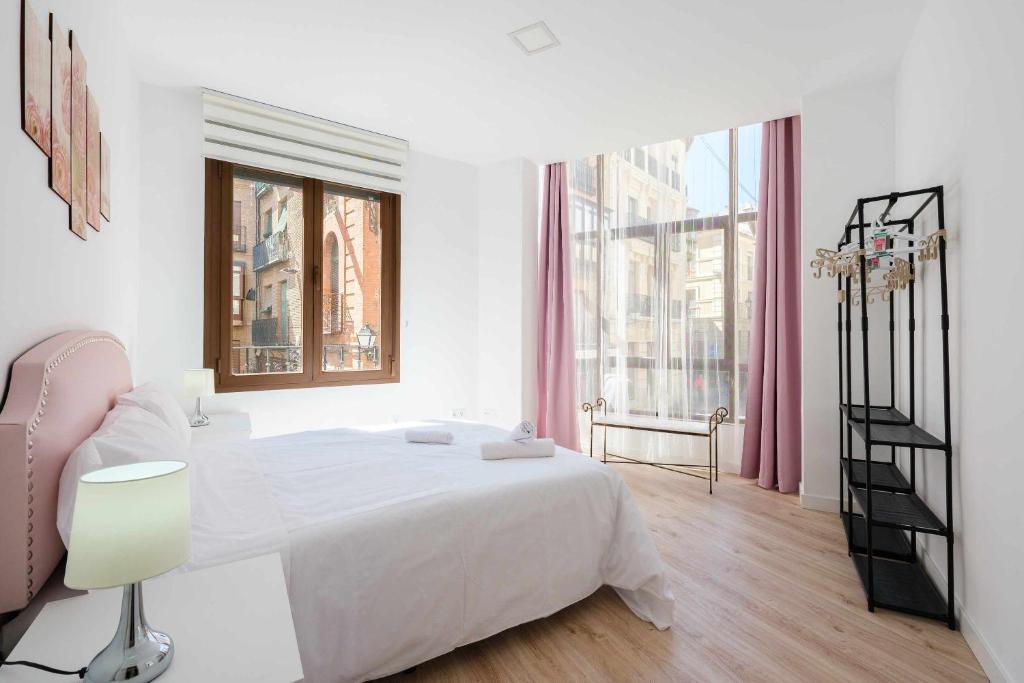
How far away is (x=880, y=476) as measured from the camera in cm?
248

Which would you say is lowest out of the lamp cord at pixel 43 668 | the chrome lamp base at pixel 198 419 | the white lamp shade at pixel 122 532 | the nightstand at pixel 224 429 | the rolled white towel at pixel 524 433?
the lamp cord at pixel 43 668

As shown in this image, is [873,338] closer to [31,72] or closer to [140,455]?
[140,455]

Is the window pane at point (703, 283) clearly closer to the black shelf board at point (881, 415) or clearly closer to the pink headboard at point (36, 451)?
the black shelf board at point (881, 415)

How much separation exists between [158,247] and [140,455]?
2.40 metres

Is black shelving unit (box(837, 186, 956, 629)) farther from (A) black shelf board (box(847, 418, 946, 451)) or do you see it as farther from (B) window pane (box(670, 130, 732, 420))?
(B) window pane (box(670, 130, 732, 420))

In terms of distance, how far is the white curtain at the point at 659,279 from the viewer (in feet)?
13.5

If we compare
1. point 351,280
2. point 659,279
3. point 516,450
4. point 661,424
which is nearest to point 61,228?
point 516,450

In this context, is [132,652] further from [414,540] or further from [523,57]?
[523,57]

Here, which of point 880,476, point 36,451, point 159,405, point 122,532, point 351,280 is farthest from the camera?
point 351,280

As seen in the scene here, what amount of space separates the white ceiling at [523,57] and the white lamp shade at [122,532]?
248 centimetres

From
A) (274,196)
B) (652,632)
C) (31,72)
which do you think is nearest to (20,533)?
(31,72)

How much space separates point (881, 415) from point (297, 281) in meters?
3.88

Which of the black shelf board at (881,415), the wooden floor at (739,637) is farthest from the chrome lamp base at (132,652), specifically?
the black shelf board at (881,415)

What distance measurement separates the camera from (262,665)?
0.89 meters
